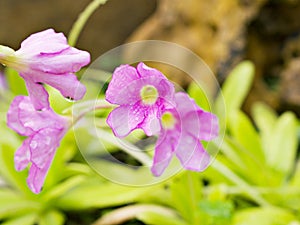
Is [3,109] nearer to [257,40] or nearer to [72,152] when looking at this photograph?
[72,152]

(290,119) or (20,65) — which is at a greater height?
(290,119)

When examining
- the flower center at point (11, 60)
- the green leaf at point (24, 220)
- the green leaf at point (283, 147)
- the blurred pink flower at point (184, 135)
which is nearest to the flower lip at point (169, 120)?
the blurred pink flower at point (184, 135)

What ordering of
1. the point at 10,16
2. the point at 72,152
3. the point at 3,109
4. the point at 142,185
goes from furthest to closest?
the point at 10,16
the point at 3,109
the point at 72,152
the point at 142,185

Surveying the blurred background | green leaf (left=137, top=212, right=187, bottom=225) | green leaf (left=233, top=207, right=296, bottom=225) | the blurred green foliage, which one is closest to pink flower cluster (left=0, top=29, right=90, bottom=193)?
the blurred green foliage

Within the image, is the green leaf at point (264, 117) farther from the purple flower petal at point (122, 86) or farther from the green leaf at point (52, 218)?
the purple flower petal at point (122, 86)

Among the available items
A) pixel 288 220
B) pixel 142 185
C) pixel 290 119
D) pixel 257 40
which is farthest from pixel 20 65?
pixel 257 40

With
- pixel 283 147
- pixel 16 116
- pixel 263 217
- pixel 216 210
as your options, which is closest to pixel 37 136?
pixel 16 116
